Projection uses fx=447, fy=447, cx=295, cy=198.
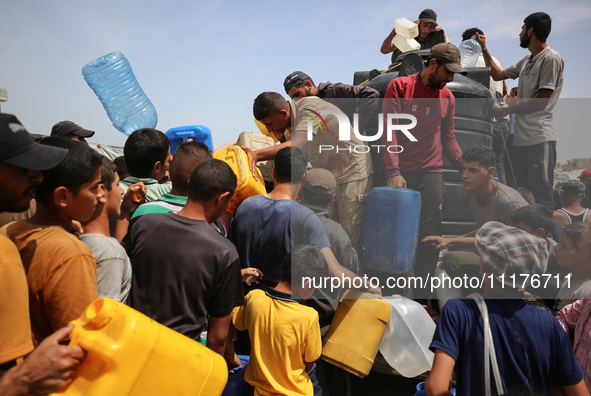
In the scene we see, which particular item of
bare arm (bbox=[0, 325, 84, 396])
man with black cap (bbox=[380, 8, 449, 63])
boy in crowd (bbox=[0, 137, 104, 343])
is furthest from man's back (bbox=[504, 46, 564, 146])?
bare arm (bbox=[0, 325, 84, 396])

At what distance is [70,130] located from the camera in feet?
11.9

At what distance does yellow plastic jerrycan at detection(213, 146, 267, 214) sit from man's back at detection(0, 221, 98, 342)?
6.03 ft

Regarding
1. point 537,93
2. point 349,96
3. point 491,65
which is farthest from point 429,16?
point 349,96

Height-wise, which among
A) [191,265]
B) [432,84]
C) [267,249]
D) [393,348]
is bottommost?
[393,348]

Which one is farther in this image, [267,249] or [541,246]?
[267,249]

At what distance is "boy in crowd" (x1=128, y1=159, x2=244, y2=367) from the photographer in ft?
7.30

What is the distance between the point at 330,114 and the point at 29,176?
2358 millimetres

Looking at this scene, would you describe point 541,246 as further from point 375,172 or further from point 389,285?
point 375,172

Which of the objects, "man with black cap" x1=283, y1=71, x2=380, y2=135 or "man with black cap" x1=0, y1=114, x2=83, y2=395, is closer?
"man with black cap" x1=0, y1=114, x2=83, y2=395

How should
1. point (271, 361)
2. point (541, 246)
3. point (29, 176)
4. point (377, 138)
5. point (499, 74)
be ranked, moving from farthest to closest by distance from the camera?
point (499, 74), point (377, 138), point (271, 361), point (541, 246), point (29, 176)

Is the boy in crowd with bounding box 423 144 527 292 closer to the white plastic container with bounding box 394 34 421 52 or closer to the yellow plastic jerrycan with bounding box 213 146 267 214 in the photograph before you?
the yellow plastic jerrycan with bounding box 213 146 267 214

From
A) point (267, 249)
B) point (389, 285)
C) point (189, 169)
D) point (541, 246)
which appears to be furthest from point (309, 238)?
point (541, 246)

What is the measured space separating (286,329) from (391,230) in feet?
3.41

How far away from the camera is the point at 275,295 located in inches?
107
